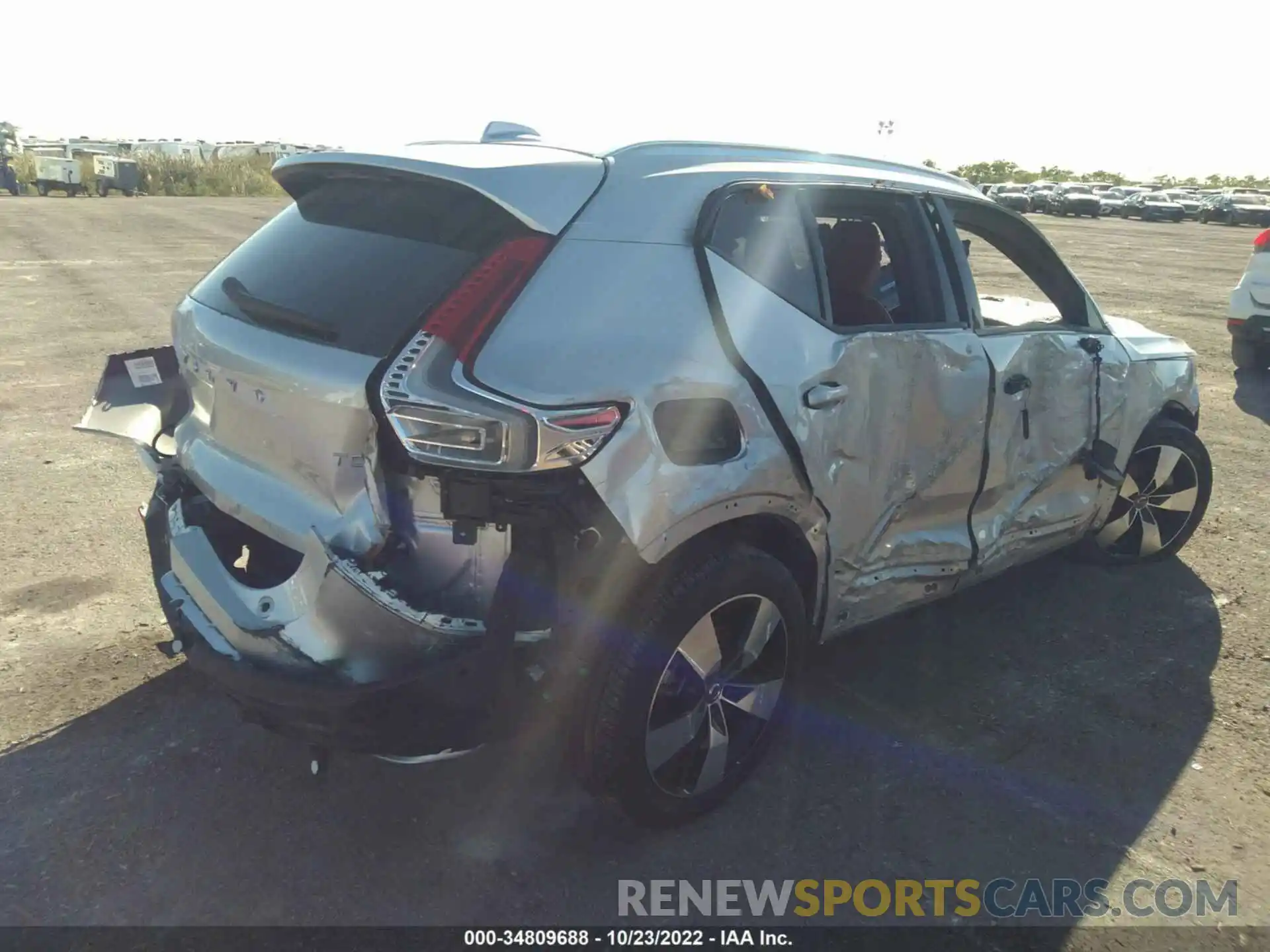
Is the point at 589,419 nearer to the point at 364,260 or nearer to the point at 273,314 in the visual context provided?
the point at 364,260

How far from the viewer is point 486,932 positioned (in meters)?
2.52

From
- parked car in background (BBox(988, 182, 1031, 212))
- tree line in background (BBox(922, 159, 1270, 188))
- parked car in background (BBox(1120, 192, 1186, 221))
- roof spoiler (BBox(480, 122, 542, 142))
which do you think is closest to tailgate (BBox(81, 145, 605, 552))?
roof spoiler (BBox(480, 122, 542, 142))

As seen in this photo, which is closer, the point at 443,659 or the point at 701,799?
the point at 443,659

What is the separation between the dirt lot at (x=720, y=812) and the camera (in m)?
2.67

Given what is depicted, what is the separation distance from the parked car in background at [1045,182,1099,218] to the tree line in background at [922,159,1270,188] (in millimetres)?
34745

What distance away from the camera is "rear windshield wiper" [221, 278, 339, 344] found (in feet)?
8.38

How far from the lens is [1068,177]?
326ft

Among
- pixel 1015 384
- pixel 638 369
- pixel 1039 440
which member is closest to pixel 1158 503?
pixel 1039 440

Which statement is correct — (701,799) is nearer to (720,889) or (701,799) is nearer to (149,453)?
(720,889)

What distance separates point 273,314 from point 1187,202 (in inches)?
2305

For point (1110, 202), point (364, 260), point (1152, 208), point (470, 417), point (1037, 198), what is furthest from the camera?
point (1037, 198)

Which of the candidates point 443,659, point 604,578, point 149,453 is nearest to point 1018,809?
point 604,578

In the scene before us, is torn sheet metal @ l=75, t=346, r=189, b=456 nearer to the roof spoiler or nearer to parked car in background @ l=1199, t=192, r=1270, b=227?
the roof spoiler

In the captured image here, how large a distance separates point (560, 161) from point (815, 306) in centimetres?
90
